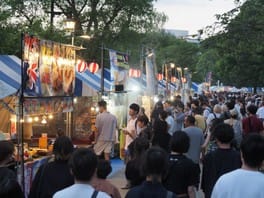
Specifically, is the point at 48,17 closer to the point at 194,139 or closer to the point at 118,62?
the point at 118,62

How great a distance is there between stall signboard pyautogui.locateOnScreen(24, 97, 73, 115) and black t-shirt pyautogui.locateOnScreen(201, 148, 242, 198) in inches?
158

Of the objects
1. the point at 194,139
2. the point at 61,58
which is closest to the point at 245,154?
the point at 194,139

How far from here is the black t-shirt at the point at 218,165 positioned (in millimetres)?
5957

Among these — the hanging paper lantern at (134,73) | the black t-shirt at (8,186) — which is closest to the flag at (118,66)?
the hanging paper lantern at (134,73)

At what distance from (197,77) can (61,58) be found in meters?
79.6

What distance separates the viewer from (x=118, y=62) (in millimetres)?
16000

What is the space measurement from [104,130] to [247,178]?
8570 mm

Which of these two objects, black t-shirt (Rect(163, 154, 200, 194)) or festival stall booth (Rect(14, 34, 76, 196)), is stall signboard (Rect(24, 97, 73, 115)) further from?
black t-shirt (Rect(163, 154, 200, 194))

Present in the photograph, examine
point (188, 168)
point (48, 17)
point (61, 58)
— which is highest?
point (48, 17)

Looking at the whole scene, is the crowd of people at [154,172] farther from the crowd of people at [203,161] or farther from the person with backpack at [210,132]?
the person with backpack at [210,132]

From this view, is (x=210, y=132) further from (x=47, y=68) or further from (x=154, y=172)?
(x=154, y=172)

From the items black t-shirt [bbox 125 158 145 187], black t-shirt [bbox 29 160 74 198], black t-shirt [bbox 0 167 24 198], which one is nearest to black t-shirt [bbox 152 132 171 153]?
black t-shirt [bbox 125 158 145 187]

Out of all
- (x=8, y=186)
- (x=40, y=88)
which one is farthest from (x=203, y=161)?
(x=40, y=88)

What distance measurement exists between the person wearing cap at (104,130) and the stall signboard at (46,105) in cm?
84
